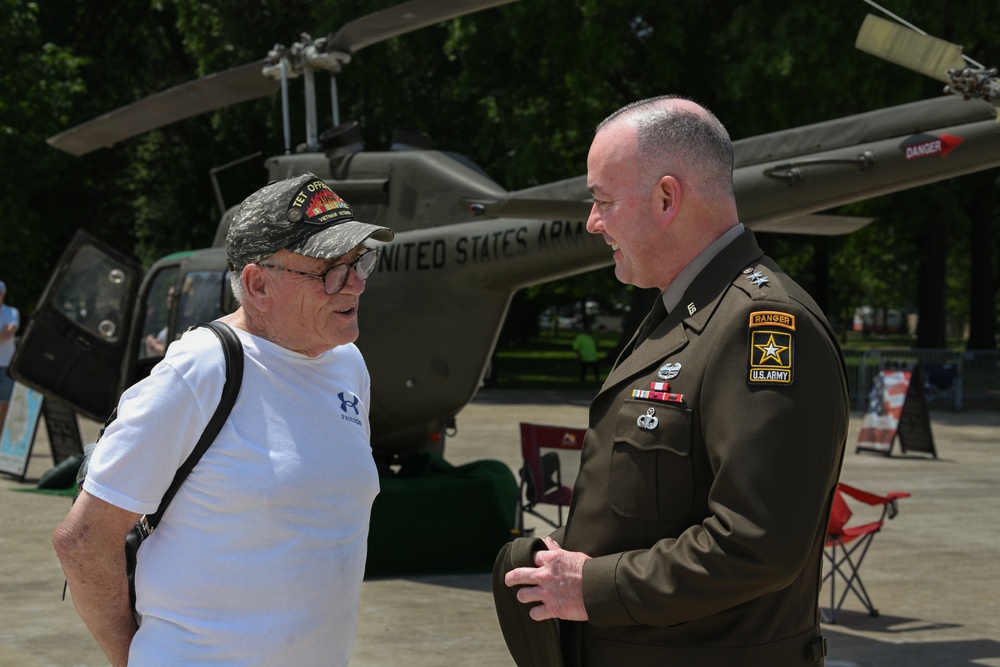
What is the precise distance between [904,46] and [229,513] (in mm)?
5317

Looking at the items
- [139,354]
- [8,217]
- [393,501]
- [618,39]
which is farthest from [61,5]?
[393,501]

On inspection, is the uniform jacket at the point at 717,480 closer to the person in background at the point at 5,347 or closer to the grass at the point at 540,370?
the person in background at the point at 5,347

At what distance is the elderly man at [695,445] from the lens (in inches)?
81.8

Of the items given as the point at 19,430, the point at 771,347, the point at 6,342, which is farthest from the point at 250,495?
the point at 6,342

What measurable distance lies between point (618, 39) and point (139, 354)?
13073mm

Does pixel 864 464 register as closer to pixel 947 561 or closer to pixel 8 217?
pixel 947 561

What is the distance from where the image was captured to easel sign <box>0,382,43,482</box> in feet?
40.5

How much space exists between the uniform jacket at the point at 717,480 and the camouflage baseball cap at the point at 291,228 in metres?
0.75

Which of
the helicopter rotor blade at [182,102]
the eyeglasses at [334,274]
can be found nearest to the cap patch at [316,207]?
the eyeglasses at [334,274]

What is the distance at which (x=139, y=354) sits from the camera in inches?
423

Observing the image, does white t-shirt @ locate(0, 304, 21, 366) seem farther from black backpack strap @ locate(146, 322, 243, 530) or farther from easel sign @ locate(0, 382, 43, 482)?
black backpack strap @ locate(146, 322, 243, 530)

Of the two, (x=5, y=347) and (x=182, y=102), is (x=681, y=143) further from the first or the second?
(x=5, y=347)

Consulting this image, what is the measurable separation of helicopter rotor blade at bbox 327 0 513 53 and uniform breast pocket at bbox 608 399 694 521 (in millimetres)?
5483

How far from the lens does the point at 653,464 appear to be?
223 centimetres
